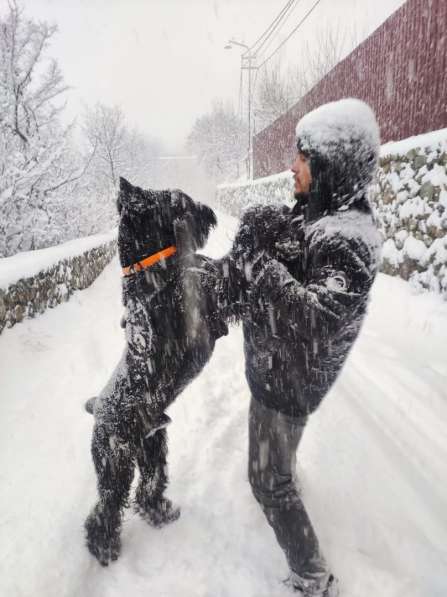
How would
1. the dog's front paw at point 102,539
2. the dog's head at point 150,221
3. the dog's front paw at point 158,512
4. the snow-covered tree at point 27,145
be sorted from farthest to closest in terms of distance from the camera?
the snow-covered tree at point 27,145
the dog's front paw at point 158,512
the dog's front paw at point 102,539
the dog's head at point 150,221

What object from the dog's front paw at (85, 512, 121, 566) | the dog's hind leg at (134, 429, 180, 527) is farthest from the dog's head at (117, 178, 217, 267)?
the dog's front paw at (85, 512, 121, 566)

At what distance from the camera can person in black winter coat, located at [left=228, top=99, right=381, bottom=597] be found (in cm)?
105

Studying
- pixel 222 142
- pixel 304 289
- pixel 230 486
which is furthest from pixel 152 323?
pixel 222 142

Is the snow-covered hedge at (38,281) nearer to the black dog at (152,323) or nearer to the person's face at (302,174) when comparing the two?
the black dog at (152,323)

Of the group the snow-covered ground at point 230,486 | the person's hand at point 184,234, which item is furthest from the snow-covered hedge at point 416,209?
the person's hand at point 184,234

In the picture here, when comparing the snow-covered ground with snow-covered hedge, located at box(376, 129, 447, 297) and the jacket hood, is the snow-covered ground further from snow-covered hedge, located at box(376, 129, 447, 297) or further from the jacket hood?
A: snow-covered hedge, located at box(376, 129, 447, 297)

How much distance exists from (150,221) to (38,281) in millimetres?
4313

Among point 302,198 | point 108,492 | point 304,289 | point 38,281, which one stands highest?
point 302,198

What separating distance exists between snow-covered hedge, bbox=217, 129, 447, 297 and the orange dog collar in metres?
3.12

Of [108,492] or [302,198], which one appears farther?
[108,492]

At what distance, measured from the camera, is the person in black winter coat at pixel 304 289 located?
1.05 m

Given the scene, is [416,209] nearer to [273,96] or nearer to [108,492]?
[108,492]

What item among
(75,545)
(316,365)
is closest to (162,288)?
(316,365)

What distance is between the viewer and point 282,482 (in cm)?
137
